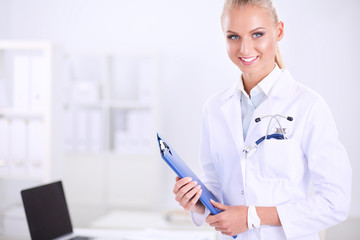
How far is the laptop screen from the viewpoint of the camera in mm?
1655

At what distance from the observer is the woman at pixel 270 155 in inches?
49.3

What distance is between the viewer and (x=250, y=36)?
132 centimetres

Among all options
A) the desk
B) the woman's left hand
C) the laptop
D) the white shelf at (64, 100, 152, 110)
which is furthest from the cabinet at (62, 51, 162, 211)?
the woman's left hand

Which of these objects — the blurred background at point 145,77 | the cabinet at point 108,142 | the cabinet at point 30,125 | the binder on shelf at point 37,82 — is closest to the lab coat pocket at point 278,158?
the cabinet at point 30,125

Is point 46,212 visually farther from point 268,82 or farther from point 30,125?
point 30,125

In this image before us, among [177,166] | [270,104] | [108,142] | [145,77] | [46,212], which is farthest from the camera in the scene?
[108,142]

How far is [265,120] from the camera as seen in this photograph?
1371 mm

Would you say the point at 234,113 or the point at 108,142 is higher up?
the point at 234,113

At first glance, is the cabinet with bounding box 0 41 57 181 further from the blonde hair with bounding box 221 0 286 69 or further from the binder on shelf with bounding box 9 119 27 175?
the blonde hair with bounding box 221 0 286 69

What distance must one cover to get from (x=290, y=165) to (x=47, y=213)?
1.00 m

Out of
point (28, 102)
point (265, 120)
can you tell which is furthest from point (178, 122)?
point (265, 120)

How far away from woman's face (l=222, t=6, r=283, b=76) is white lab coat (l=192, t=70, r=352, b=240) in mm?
121

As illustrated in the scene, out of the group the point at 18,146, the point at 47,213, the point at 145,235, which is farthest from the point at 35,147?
the point at 145,235

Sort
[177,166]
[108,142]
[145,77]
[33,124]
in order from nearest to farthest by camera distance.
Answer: [177,166] → [33,124] → [145,77] → [108,142]
